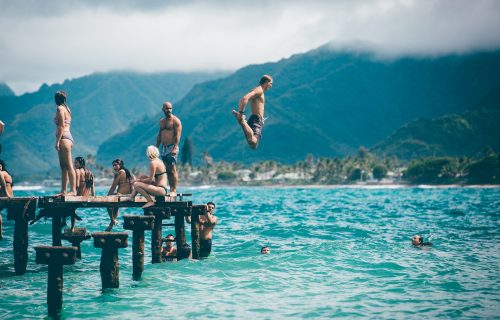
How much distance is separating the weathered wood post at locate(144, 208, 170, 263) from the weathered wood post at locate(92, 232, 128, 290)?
360 centimetres

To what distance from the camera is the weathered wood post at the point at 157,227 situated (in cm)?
2094

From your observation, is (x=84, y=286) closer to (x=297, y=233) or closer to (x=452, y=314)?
(x=452, y=314)

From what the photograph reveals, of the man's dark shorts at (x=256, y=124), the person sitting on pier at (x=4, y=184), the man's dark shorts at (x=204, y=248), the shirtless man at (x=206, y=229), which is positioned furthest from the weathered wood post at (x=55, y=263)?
the man's dark shorts at (x=204, y=248)

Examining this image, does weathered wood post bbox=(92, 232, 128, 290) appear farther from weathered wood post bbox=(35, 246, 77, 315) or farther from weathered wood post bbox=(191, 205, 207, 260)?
weathered wood post bbox=(191, 205, 207, 260)

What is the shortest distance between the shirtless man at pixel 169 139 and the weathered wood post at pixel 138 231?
2.42m

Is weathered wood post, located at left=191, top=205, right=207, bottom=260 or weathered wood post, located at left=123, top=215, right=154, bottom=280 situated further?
weathered wood post, located at left=191, top=205, right=207, bottom=260

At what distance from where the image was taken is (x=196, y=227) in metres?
24.0

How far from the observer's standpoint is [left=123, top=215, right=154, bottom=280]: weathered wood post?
62.3 ft

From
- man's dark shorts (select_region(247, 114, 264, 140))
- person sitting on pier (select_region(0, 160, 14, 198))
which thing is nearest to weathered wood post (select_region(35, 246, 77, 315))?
man's dark shorts (select_region(247, 114, 264, 140))

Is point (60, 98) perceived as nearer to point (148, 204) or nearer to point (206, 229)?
point (148, 204)

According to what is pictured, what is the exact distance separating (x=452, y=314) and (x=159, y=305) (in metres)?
8.41

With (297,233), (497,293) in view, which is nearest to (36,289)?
(497,293)

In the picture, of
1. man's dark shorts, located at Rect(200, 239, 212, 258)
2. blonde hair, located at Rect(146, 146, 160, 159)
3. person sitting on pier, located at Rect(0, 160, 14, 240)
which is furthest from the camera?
man's dark shorts, located at Rect(200, 239, 212, 258)

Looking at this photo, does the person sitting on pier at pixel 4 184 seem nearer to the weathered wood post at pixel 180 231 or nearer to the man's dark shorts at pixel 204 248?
the weathered wood post at pixel 180 231
